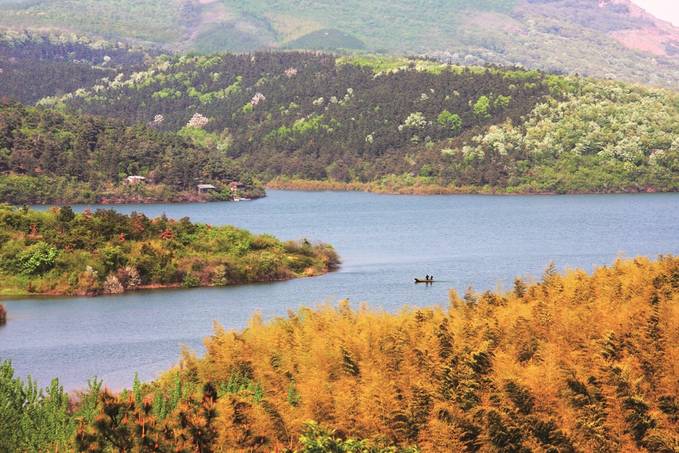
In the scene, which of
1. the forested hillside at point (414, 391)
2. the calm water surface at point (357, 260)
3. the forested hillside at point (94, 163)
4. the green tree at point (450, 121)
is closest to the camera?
the forested hillside at point (414, 391)

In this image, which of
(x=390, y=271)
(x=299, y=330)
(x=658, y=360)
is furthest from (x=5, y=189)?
(x=658, y=360)

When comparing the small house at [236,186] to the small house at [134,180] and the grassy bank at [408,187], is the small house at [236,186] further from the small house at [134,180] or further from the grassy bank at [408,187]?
the grassy bank at [408,187]

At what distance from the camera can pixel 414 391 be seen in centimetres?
2439

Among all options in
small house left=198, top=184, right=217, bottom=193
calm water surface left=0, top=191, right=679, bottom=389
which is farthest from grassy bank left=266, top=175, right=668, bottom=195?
small house left=198, top=184, right=217, bottom=193

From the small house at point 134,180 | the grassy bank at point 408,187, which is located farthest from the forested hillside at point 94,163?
the grassy bank at point 408,187

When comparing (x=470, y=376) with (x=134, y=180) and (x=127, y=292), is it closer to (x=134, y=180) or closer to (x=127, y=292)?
(x=127, y=292)

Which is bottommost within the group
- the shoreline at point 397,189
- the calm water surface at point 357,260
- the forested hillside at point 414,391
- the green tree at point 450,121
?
the calm water surface at point 357,260

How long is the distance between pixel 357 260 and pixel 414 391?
183ft

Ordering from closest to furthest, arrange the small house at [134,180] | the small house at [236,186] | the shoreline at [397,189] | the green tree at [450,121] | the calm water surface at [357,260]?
the calm water surface at [357,260]
the small house at [134,180]
the small house at [236,186]
the shoreline at [397,189]
the green tree at [450,121]

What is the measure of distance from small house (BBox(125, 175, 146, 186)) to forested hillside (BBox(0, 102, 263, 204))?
0.51 m

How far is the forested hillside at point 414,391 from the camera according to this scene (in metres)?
22.6

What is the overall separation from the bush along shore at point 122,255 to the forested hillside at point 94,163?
5887 cm

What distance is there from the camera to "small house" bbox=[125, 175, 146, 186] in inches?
5446

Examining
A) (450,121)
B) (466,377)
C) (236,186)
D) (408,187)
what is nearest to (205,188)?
(236,186)
